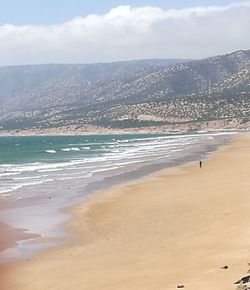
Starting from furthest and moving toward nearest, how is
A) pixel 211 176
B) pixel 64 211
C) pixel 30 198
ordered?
pixel 211 176 → pixel 30 198 → pixel 64 211

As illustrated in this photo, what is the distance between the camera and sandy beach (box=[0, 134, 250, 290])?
13492 millimetres

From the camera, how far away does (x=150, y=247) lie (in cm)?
1734

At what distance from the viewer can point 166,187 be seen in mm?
34188

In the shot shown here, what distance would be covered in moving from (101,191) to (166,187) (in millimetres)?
3805

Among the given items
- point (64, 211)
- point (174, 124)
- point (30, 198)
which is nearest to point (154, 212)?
point (64, 211)

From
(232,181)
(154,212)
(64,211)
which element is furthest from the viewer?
(232,181)

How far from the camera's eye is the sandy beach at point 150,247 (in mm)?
13492

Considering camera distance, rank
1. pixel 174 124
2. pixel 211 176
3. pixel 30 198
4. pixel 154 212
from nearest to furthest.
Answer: pixel 154 212 → pixel 30 198 → pixel 211 176 → pixel 174 124

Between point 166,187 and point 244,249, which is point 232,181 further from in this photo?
point 244,249

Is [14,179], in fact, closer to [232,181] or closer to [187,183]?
[187,183]

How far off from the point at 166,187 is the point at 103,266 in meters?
18.9

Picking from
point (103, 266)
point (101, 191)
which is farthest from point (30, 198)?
point (103, 266)

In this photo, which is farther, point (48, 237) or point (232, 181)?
point (232, 181)

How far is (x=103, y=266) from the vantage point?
15.6m
